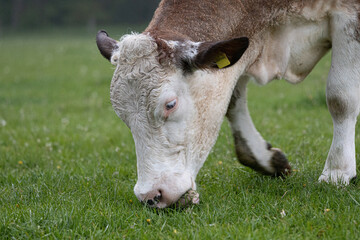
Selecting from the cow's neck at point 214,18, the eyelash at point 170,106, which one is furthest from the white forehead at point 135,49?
the eyelash at point 170,106

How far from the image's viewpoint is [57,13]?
5628 cm

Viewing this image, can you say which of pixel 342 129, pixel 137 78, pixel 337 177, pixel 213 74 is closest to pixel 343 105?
pixel 342 129

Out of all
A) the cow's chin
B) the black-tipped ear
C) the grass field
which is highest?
the black-tipped ear

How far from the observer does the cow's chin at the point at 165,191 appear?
3631 millimetres

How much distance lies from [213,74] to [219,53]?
1.21ft

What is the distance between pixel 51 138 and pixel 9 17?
51.8m

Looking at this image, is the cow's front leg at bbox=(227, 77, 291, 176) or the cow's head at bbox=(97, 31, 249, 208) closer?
the cow's head at bbox=(97, 31, 249, 208)

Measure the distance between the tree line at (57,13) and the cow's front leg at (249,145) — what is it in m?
46.9

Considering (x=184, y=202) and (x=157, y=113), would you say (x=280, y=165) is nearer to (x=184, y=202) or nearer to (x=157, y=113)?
(x=184, y=202)

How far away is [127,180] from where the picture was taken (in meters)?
4.98

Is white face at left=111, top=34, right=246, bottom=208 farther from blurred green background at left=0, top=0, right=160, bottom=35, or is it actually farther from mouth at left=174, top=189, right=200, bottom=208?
blurred green background at left=0, top=0, right=160, bottom=35

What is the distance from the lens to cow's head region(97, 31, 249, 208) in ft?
12.0

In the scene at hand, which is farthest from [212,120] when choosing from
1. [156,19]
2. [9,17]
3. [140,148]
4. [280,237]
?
[9,17]

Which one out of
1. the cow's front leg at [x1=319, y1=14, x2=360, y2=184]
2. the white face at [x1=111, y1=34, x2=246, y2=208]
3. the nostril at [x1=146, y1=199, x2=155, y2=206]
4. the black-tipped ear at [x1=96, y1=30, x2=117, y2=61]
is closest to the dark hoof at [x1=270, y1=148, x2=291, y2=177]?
the cow's front leg at [x1=319, y1=14, x2=360, y2=184]
